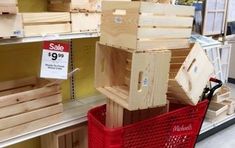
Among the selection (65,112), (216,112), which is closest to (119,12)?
(65,112)

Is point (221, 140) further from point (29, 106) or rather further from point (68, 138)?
point (29, 106)

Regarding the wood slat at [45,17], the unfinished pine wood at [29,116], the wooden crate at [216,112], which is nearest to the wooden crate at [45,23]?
the wood slat at [45,17]

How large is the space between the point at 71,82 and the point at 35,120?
0.66 m

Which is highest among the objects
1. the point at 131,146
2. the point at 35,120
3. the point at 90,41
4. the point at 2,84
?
the point at 90,41

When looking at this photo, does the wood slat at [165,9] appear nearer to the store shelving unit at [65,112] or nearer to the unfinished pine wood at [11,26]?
the store shelving unit at [65,112]

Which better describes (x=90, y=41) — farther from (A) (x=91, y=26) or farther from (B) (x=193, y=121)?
(B) (x=193, y=121)

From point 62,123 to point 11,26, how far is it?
0.72 m

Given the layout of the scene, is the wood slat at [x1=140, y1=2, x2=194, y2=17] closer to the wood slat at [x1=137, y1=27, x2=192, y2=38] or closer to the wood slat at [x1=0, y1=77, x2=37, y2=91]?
the wood slat at [x1=137, y1=27, x2=192, y2=38]

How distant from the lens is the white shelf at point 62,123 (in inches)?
66.5

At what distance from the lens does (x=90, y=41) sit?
2.46m

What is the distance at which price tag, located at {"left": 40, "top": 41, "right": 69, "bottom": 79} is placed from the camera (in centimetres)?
182

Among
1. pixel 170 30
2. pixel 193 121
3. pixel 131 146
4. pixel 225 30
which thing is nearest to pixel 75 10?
pixel 170 30

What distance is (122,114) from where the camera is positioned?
5.77 feet

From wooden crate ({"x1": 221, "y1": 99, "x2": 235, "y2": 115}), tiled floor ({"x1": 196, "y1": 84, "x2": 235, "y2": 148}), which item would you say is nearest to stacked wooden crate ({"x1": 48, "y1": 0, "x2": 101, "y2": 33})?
tiled floor ({"x1": 196, "y1": 84, "x2": 235, "y2": 148})
